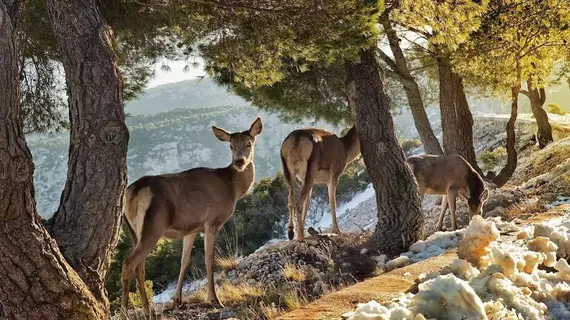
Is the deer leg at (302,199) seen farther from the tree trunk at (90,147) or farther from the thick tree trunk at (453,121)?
the thick tree trunk at (453,121)

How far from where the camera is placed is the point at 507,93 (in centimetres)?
1997

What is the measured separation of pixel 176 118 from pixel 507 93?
148841 mm

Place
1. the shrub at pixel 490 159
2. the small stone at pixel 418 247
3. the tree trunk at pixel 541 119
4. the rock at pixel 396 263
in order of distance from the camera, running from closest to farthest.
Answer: the rock at pixel 396 263
the small stone at pixel 418 247
the tree trunk at pixel 541 119
the shrub at pixel 490 159

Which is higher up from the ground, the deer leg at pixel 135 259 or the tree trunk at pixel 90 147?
the tree trunk at pixel 90 147

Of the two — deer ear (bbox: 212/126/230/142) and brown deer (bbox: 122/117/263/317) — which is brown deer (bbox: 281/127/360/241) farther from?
deer ear (bbox: 212/126/230/142)

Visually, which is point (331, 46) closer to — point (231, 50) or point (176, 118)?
point (231, 50)

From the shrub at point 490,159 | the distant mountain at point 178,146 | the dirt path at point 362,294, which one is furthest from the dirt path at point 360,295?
the distant mountain at point 178,146

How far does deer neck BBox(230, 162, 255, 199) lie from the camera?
29.2 feet

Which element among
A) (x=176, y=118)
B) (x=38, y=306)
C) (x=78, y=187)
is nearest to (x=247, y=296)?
(x=78, y=187)

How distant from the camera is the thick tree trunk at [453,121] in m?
16.0

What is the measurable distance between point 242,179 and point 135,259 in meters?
2.82

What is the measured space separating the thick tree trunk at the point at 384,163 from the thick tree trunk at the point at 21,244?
5696 millimetres

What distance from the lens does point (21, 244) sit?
4.02 m

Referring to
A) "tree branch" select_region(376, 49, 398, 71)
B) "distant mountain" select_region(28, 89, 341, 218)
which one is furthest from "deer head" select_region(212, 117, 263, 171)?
"distant mountain" select_region(28, 89, 341, 218)
